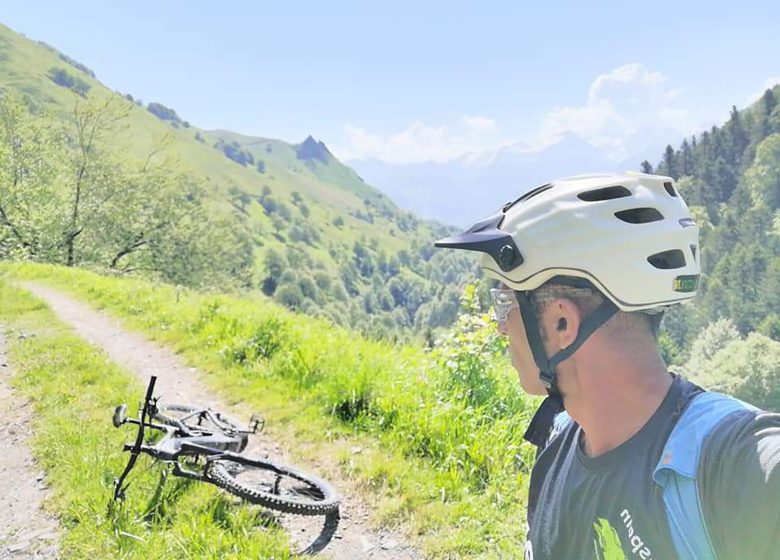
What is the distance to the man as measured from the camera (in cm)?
146

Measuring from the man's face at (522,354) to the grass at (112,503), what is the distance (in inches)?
118

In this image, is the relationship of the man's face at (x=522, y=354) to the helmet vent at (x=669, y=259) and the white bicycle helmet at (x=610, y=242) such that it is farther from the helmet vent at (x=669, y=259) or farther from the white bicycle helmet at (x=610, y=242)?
the helmet vent at (x=669, y=259)

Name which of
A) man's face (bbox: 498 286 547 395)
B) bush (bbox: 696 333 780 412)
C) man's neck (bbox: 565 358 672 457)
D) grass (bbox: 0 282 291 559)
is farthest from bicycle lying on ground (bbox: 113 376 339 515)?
bush (bbox: 696 333 780 412)

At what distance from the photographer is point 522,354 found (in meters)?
2.30

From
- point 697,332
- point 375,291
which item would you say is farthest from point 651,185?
point 375,291

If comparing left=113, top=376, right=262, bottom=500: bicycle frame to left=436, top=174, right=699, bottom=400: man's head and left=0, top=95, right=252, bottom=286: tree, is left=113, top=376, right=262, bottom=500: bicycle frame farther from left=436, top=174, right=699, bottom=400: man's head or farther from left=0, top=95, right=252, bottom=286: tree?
left=0, top=95, right=252, bottom=286: tree

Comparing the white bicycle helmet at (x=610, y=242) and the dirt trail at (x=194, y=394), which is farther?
the dirt trail at (x=194, y=394)

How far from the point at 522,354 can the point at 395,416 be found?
167 inches

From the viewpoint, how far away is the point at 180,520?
14.9ft

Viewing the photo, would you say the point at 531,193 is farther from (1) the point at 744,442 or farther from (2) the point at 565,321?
(1) the point at 744,442

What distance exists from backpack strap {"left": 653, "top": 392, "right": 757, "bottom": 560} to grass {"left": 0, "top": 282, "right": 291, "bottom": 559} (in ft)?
11.6

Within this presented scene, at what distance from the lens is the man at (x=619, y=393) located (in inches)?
57.4

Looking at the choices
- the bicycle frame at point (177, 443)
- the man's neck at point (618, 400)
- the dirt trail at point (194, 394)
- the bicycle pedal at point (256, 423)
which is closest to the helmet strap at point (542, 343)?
the man's neck at point (618, 400)

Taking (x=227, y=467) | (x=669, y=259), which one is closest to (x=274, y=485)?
(x=227, y=467)
